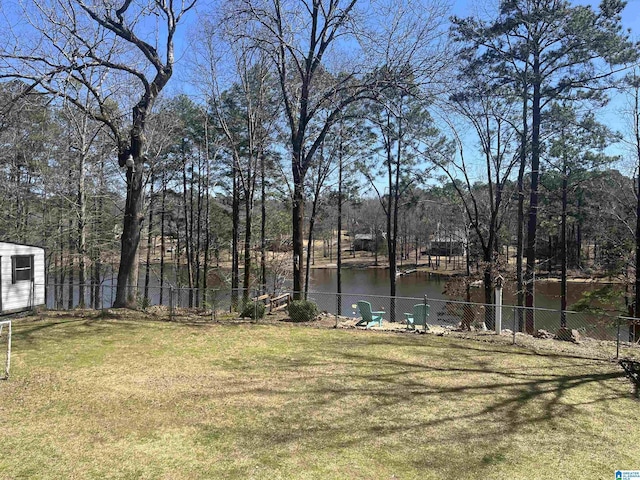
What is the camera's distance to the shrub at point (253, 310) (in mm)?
11328

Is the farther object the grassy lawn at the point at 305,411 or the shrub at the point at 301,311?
the shrub at the point at 301,311

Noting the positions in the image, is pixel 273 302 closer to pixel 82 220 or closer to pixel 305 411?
pixel 305 411

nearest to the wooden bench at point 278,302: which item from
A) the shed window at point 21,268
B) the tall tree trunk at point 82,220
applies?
the shed window at point 21,268

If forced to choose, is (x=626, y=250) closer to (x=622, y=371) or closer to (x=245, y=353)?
(x=622, y=371)

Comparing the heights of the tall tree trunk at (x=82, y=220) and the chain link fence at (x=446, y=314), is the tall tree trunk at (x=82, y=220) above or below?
above

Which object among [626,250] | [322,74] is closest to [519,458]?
[322,74]

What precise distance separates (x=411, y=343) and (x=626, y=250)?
12.4 metres

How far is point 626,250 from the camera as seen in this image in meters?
16.3

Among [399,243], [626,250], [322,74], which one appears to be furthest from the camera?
[399,243]

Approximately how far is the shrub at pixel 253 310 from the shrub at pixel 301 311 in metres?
0.84

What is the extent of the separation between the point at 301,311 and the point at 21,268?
831cm

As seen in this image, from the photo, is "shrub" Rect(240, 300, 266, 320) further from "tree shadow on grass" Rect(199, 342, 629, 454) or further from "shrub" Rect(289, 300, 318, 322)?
"tree shadow on grass" Rect(199, 342, 629, 454)

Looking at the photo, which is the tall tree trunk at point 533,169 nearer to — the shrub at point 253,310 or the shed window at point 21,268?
the shrub at point 253,310

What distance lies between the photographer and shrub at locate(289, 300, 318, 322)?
37.3ft
